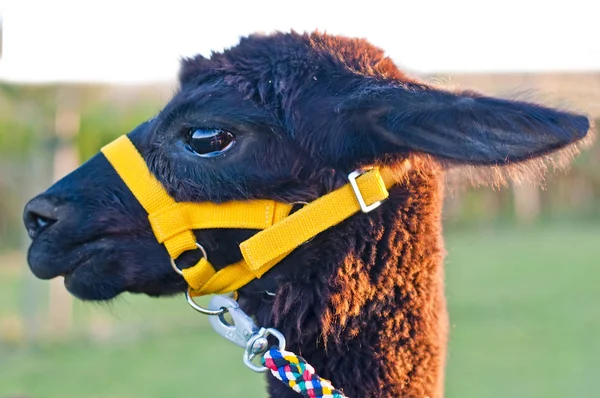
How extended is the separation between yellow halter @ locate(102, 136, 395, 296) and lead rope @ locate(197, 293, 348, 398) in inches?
5.5

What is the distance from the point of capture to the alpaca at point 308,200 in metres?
2.52

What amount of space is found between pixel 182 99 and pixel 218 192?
400 mm

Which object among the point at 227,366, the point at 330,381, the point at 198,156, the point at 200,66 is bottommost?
A: the point at 227,366

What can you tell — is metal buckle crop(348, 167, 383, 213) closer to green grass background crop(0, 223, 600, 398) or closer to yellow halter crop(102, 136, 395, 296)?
yellow halter crop(102, 136, 395, 296)

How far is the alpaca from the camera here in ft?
8.26

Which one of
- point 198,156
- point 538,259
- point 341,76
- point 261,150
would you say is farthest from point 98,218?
point 538,259

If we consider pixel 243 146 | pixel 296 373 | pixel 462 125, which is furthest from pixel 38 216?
pixel 462 125

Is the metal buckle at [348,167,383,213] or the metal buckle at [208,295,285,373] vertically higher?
the metal buckle at [348,167,383,213]

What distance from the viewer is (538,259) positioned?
21641 millimetres

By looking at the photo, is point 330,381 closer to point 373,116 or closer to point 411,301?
point 411,301

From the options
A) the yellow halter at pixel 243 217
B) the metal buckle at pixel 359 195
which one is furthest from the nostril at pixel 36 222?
the metal buckle at pixel 359 195

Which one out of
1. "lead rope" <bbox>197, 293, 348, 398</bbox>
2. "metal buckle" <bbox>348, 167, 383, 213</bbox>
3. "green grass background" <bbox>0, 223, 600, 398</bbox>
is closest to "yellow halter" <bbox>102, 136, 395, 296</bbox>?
"metal buckle" <bbox>348, 167, 383, 213</bbox>

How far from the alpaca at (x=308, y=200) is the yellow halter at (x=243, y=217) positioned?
0.04m

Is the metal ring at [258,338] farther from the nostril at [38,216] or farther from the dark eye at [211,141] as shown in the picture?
the nostril at [38,216]
